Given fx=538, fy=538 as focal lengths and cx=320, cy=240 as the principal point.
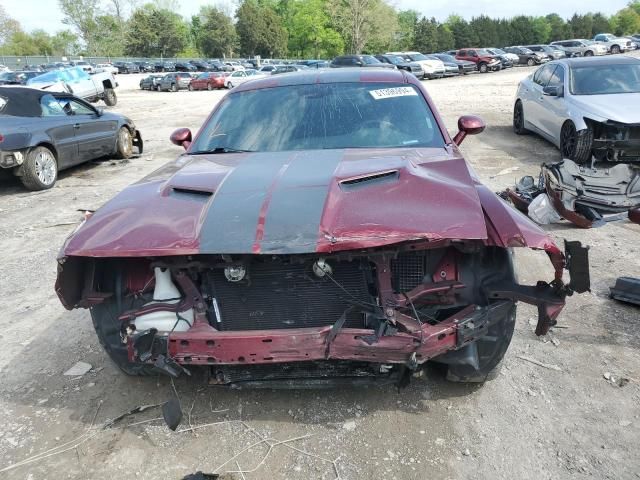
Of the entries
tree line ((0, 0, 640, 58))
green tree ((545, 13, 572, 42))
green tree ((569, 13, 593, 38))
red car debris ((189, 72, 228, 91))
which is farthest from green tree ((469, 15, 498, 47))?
red car debris ((189, 72, 228, 91))

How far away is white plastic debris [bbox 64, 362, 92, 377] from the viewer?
3402 millimetres

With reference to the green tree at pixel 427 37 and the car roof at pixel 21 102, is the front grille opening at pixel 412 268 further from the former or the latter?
the green tree at pixel 427 37

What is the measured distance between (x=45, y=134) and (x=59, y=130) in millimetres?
351

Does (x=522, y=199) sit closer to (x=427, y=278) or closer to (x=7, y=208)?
(x=427, y=278)

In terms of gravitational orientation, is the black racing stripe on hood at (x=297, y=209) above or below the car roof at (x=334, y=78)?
below

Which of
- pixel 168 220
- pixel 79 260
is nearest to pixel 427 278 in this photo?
pixel 168 220

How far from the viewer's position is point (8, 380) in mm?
3377

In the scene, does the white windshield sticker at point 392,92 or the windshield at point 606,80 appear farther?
the windshield at point 606,80

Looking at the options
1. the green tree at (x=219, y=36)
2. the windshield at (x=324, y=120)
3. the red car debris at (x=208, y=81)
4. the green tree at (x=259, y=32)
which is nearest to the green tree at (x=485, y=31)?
the green tree at (x=259, y=32)

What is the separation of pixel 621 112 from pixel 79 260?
289 inches

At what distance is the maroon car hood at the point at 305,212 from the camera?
93.4 inches

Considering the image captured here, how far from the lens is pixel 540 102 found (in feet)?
32.7

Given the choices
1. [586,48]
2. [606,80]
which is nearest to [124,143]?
[606,80]

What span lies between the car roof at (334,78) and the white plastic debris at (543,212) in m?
2.50
